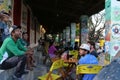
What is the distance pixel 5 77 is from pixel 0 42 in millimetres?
→ 2113

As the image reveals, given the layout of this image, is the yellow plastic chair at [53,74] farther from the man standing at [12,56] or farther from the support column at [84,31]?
the support column at [84,31]

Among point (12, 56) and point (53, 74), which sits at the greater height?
point (12, 56)

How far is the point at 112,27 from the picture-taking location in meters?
7.62

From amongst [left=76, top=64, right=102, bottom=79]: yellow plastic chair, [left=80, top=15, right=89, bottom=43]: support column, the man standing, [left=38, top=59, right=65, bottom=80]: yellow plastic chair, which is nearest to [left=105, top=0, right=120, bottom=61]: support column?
[left=76, top=64, right=102, bottom=79]: yellow plastic chair

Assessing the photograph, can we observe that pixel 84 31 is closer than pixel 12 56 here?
No

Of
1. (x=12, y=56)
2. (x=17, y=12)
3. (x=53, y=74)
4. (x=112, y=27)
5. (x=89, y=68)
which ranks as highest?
(x=17, y=12)

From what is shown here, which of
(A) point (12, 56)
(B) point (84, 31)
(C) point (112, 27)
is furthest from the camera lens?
(B) point (84, 31)

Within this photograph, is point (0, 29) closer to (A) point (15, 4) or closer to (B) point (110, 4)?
(B) point (110, 4)

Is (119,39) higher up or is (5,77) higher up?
(119,39)

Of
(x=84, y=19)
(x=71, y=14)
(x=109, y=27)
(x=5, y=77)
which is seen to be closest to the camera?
(x=5, y=77)

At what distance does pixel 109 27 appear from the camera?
7.73 metres

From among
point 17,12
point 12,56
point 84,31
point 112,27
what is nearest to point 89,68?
point 112,27

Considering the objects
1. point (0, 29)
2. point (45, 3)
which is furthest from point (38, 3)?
point (0, 29)

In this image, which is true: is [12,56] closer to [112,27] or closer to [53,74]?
[53,74]
